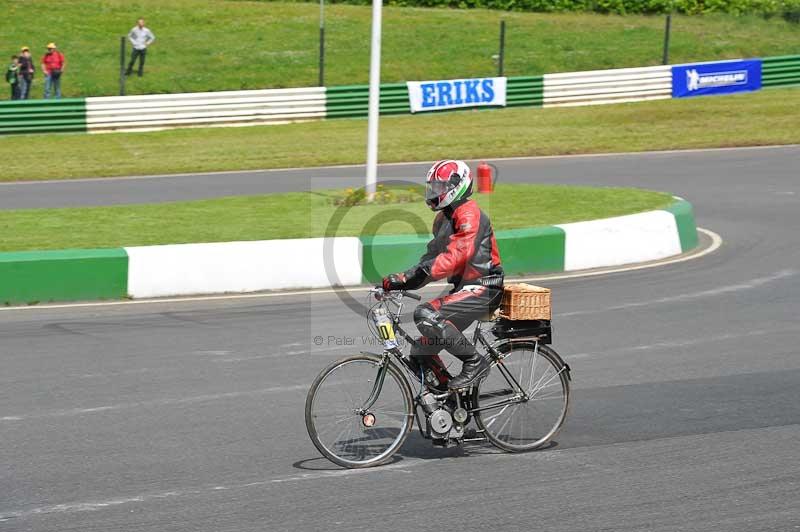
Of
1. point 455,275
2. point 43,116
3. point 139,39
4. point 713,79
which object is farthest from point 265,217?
point 713,79

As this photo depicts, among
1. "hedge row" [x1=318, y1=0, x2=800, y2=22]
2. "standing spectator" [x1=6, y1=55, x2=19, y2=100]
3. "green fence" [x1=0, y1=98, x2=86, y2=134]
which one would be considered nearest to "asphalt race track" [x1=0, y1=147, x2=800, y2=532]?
"green fence" [x1=0, y1=98, x2=86, y2=134]

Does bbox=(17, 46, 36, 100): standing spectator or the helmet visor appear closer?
the helmet visor

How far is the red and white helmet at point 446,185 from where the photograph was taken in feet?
24.2

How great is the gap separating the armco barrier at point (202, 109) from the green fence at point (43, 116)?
27 centimetres

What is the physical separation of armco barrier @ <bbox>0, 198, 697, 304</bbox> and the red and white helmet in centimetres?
603

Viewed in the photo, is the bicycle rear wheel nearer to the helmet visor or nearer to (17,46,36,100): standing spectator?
the helmet visor

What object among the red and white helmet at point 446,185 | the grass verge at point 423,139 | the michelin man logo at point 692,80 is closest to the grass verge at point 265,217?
the red and white helmet at point 446,185

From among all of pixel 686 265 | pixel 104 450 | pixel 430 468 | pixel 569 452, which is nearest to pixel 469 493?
pixel 430 468

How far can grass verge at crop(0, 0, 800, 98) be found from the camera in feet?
123

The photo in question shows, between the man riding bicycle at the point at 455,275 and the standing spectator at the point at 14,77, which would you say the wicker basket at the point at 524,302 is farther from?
the standing spectator at the point at 14,77

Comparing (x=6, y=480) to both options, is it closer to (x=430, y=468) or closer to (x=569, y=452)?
(x=430, y=468)

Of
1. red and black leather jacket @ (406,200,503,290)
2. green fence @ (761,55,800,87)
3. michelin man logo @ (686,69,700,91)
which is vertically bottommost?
red and black leather jacket @ (406,200,503,290)

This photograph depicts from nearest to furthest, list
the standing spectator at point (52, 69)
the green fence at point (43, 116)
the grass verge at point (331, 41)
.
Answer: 1. the green fence at point (43, 116)
2. the standing spectator at point (52, 69)
3. the grass verge at point (331, 41)

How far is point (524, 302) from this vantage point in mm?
7566
